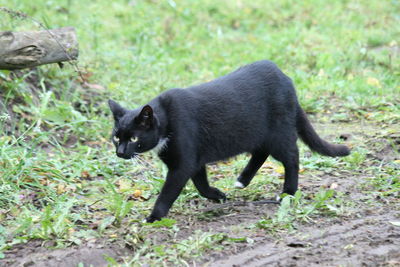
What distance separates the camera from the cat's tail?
5070 mm

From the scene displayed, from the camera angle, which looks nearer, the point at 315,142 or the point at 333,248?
the point at 333,248

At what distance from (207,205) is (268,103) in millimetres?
999

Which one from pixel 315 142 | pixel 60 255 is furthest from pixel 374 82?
pixel 60 255

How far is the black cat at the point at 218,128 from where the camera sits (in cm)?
427

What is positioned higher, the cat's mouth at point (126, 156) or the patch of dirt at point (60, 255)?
the cat's mouth at point (126, 156)

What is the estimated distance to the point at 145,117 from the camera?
4168mm

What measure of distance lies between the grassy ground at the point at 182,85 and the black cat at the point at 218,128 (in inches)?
12.2

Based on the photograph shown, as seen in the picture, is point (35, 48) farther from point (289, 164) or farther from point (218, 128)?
point (289, 164)

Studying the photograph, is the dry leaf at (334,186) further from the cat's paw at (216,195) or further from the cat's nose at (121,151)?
the cat's nose at (121,151)

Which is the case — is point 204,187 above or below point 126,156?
below

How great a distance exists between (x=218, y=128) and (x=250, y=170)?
710 mm

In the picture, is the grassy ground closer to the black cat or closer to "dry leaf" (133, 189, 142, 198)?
"dry leaf" (133, 189, 142, 198)

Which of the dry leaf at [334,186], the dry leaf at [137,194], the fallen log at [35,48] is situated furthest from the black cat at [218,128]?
the fallen log at [35,48]

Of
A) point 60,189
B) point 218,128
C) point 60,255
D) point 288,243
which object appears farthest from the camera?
point 60,189
